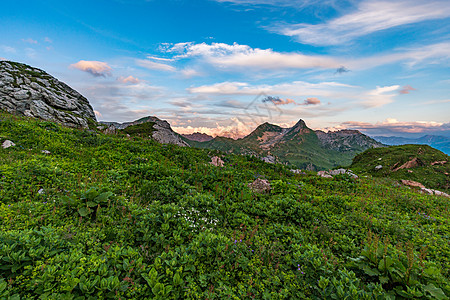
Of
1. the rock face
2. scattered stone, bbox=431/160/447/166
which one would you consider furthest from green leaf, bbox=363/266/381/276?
scattered stone, bbox=431/160/447/166

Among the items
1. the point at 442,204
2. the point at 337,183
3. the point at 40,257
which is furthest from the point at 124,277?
the point at 442,204

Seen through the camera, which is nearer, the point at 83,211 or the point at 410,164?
the point at 83,211

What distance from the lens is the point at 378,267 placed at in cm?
433

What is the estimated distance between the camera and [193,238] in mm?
5160

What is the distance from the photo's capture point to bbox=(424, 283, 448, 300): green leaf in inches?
136

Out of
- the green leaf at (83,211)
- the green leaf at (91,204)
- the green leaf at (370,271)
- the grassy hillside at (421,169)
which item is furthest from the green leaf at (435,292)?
the grassy hillside at (421,169)

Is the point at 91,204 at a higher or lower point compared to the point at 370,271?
higher

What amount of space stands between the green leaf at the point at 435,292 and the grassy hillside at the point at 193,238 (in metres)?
0.02

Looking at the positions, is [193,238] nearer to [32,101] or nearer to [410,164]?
[410,164]

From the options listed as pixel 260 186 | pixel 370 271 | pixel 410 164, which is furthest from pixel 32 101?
pixel 410 164

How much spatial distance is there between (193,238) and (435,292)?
203 inches

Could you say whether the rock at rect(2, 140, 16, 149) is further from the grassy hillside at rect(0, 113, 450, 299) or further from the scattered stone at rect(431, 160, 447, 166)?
the scattered stone at rect(431, 160, 447, 166)

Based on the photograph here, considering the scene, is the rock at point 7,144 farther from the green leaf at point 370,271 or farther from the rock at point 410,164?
the rock at point 410,164

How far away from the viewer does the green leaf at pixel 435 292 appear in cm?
345
